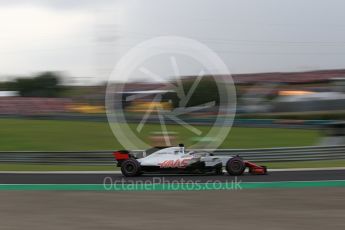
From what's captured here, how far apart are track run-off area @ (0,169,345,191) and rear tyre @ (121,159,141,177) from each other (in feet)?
0.67

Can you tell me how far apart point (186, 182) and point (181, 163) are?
44.1 inches

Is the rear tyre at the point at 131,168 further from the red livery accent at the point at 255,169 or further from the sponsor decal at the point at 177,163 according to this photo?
the red livery accent at the point at 255,169

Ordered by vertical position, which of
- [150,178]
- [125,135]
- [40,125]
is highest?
[40,125]

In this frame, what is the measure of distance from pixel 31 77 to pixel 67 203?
8648 cm

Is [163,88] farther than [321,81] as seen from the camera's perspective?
No

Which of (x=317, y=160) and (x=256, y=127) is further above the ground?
(x=256, y=127)

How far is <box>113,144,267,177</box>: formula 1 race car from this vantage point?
12.4 m

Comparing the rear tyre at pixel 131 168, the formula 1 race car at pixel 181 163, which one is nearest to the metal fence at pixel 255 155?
the formula 1 race car at pixel 181 163

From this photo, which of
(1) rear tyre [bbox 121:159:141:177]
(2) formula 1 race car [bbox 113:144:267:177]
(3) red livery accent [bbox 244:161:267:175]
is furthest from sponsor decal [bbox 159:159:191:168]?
(3) red livery accent [bbox 244:161:267:175]

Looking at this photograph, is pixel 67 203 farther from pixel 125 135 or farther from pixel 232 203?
pixel 125 135

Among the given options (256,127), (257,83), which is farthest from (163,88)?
(257,83)

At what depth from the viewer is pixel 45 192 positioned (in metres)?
10.0

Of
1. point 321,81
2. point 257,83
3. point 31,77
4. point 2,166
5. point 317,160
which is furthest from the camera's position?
point 31,77

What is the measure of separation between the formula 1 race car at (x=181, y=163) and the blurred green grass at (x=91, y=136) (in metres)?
10.8
